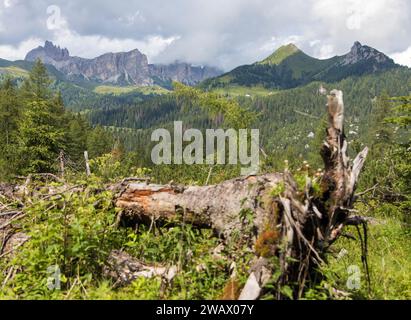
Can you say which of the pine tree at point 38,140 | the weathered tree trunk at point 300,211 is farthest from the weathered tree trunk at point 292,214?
the pine tree at point 38,140

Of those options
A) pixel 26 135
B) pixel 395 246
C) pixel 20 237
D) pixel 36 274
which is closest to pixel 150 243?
pixel 36 274

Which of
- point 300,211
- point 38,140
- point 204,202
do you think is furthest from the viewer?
point 38,140

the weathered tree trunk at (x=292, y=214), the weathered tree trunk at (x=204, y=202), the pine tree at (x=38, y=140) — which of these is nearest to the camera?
the weathered tree trunk at (x=292, y=214)

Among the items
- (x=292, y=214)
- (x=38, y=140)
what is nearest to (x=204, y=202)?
(x=292, y=214)

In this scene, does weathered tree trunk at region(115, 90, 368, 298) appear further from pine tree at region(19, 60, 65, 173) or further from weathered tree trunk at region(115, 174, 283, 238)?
pine tree at region(19, 60, 65, 173)

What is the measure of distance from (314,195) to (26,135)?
92.1 feet

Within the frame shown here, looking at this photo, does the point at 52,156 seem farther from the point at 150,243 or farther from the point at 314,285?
the point at 314,285

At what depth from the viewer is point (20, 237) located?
6691mm

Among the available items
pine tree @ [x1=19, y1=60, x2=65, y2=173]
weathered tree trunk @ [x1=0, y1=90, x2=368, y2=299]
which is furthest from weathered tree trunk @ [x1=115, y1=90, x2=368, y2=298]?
pine tree @ [x1=19, y1=60, x2=65, y2=173]

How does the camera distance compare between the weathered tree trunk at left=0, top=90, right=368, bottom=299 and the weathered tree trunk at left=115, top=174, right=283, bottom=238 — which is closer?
the weathered tree trunk at left=0, top=90, right=368, bottom=299

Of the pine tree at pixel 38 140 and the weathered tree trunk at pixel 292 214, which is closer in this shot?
the weathered tree trunk at pixel 292 214

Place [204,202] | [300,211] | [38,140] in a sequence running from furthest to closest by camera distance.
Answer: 1. [38,140]
2. [204,202]
3. [300,211]

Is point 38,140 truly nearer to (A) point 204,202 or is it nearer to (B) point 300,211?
(A) point 204,202

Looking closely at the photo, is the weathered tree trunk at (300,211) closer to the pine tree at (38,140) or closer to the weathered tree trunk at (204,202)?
the weathered tree trunk at (204,202)
